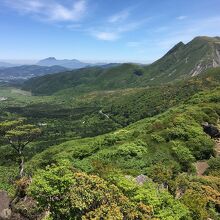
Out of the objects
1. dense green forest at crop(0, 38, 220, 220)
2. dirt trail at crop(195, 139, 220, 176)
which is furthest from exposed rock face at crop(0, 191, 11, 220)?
dirt trail at crop(195, 139, 220, 176)

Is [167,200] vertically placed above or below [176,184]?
above

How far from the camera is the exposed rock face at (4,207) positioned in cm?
3709

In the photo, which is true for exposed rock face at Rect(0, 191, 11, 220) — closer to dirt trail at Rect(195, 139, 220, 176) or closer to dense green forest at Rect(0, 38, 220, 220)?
dense green forest at Rect(0, 38, 220, 220)

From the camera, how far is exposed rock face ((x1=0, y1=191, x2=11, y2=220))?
37.1 metres

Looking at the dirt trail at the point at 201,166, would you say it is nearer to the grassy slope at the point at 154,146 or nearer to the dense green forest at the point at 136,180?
the dense green forest at the point at 136,180

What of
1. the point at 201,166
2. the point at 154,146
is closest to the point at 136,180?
the point at 154,146

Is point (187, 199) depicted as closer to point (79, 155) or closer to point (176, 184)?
point (176, 184)

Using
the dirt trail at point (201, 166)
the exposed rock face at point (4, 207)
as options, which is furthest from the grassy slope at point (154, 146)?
the exposed rock face at point (4, 207)

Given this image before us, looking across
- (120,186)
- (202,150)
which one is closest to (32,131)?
(202,150)

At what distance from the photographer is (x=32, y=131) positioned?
5947 centimetres

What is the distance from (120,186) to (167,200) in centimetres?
423

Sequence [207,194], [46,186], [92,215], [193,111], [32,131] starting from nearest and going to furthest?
[92,215] → [46,186] → [207,194] → [32,131] → [193,111]

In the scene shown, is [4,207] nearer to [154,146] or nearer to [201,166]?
[154,146]

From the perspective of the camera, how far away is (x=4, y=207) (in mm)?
39156
